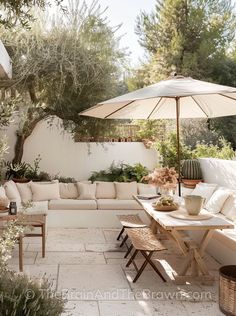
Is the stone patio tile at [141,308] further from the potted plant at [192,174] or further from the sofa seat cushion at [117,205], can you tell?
the potted plant at [192,174]

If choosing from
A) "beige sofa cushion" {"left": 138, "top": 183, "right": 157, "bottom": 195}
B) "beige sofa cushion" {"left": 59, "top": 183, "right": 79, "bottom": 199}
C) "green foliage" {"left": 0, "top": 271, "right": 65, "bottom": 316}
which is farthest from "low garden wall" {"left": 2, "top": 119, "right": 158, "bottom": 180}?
"green foliage" {"left": 0, "top": 271, "right": 65, "bottom": 316}

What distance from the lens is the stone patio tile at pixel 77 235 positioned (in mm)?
7203

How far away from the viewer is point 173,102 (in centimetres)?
706

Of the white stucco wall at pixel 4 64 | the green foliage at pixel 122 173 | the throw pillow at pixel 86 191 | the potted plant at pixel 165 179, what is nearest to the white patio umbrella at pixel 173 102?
the potted plant at pixel 165 179

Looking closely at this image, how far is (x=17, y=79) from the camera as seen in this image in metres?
9.38

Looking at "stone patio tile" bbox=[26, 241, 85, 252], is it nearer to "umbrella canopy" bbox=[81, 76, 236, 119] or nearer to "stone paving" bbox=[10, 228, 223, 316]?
"stone paving" bbox=[10, 228, 223, 316]

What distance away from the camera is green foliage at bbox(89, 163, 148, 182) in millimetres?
10136

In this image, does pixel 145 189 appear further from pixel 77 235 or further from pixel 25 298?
pixel 25 298

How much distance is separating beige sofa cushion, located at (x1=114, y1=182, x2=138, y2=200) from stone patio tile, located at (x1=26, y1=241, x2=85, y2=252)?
1976 millimetres

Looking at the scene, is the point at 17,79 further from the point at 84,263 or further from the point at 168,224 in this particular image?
the point at 168,224

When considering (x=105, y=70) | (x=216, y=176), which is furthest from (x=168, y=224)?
(x=105, y=70)

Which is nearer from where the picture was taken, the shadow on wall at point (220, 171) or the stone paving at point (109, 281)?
the stone paving at point (109, 281)

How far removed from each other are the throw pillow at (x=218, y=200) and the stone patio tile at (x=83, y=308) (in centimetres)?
310

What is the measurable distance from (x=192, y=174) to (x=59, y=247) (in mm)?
3336
